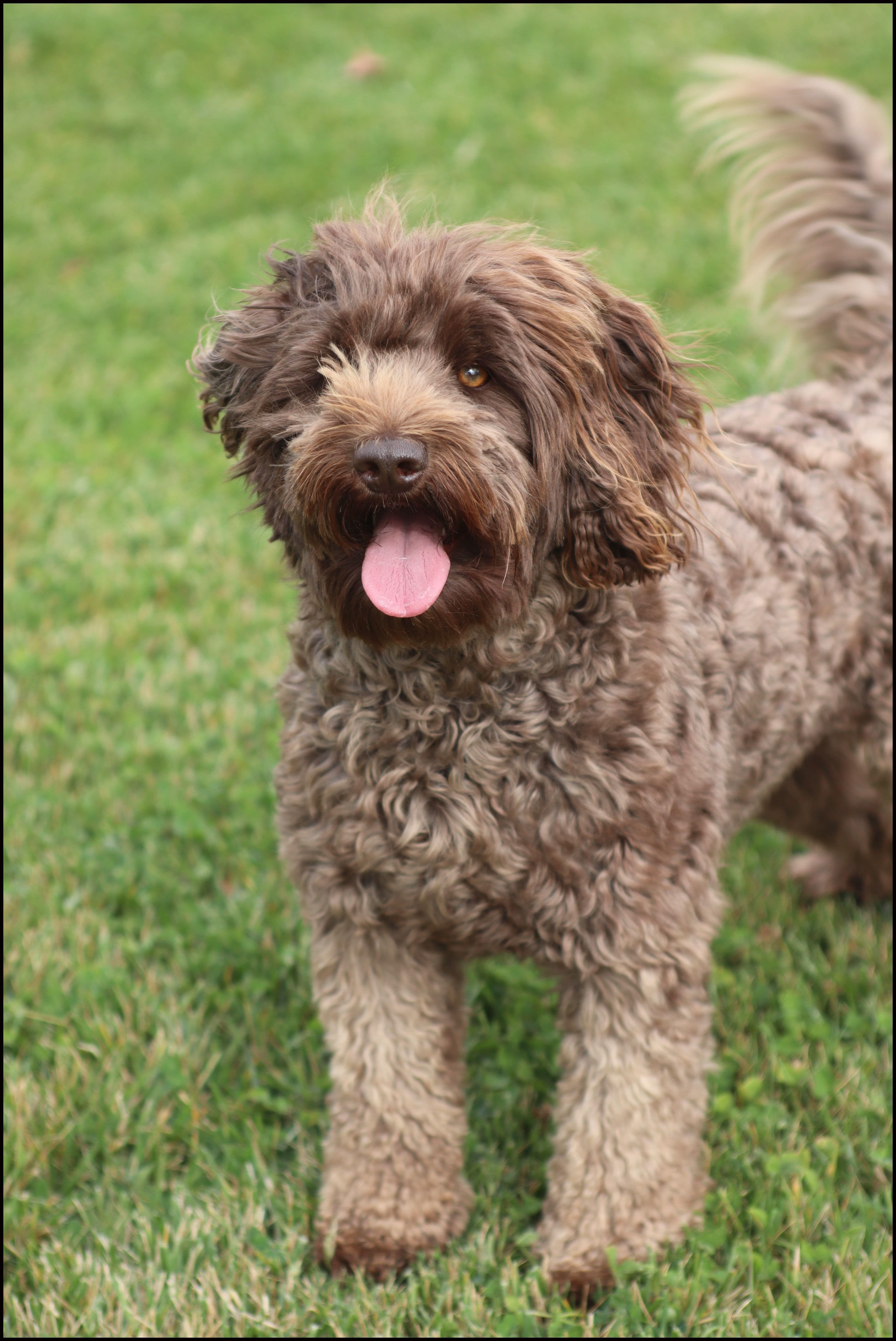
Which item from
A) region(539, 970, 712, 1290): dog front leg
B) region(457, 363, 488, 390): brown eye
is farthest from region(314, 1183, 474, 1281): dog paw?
region(457, 363, 488, 390): brown eye

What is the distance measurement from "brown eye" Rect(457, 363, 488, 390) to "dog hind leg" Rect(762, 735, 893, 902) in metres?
1.86

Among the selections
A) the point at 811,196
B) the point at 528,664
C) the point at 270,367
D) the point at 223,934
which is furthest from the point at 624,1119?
the point at 811,196

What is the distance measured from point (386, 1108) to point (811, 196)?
316 cm

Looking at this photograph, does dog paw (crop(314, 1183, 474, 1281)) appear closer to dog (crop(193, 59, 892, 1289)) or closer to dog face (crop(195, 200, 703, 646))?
dog (crop(193, 59, 892, 1289))

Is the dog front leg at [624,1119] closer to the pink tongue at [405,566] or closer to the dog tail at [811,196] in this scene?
the pink tongue at [405,566]

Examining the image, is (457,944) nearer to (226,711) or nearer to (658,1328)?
(658,1328)

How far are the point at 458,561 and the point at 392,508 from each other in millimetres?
180

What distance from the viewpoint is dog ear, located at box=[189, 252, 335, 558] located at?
8.54 feet

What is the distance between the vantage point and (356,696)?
285cm

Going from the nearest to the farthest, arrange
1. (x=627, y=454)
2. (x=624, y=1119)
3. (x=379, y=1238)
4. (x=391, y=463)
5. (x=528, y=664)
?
(x=391, y=463) → (x=627, y=454) → (x=528, y=664) → (x=624, y=1119) → (x=379, y=1238)

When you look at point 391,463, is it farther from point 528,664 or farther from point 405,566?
point 528,664

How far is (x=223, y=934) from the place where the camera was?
13.4 feet

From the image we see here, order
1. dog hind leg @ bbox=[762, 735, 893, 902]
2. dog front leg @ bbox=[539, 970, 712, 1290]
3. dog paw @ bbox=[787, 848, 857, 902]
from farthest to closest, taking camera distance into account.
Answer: dog paw @ bbox=[787, 848, 857, 902] → dog hind leg @ bbox=[762, 735, 893, 902] → dog front leg @ bbox=[539, 970, 712, 1290]

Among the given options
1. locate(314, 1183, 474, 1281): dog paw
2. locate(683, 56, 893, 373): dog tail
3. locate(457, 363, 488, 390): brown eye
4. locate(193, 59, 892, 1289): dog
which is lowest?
locate(314, 1183, 474, 1281): dog paw
